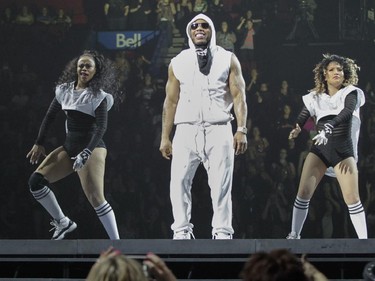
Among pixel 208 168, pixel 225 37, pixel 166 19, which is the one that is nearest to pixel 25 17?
pixel 166 19

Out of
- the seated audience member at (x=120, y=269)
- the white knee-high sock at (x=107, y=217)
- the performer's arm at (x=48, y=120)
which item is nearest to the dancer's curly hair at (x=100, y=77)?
the performer's arm at (x=48, y=120)

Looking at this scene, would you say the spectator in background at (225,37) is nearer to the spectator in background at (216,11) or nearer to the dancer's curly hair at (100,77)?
the spectator in background at (216,11)

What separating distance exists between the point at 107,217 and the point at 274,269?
857 centimetres

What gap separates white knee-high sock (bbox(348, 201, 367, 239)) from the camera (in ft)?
40.9

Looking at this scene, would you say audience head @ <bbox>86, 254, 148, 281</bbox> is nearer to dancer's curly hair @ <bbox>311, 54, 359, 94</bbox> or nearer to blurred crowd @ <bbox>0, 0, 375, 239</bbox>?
blurred crowd @ <bbox>0, 0, 375, 239</bbox>

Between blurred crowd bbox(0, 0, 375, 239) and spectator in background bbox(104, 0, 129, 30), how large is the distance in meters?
0.02

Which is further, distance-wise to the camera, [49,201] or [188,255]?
[49,201]

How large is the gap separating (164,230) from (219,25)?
2395 millimetres

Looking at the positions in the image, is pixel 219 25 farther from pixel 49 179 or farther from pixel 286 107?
pixel 49 179

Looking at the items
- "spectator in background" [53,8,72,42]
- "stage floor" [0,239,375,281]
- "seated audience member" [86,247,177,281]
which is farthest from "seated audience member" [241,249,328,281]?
"spectator in background" [53,8,72,42]

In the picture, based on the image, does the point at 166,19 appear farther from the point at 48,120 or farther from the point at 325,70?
the point at 325,70

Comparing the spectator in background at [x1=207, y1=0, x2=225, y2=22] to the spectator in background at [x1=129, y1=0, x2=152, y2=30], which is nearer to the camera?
the spectator in background at [x1=207, y1=0, x2=225, y2=22]

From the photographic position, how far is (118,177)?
12.9m

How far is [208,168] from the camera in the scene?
12.6 meters
